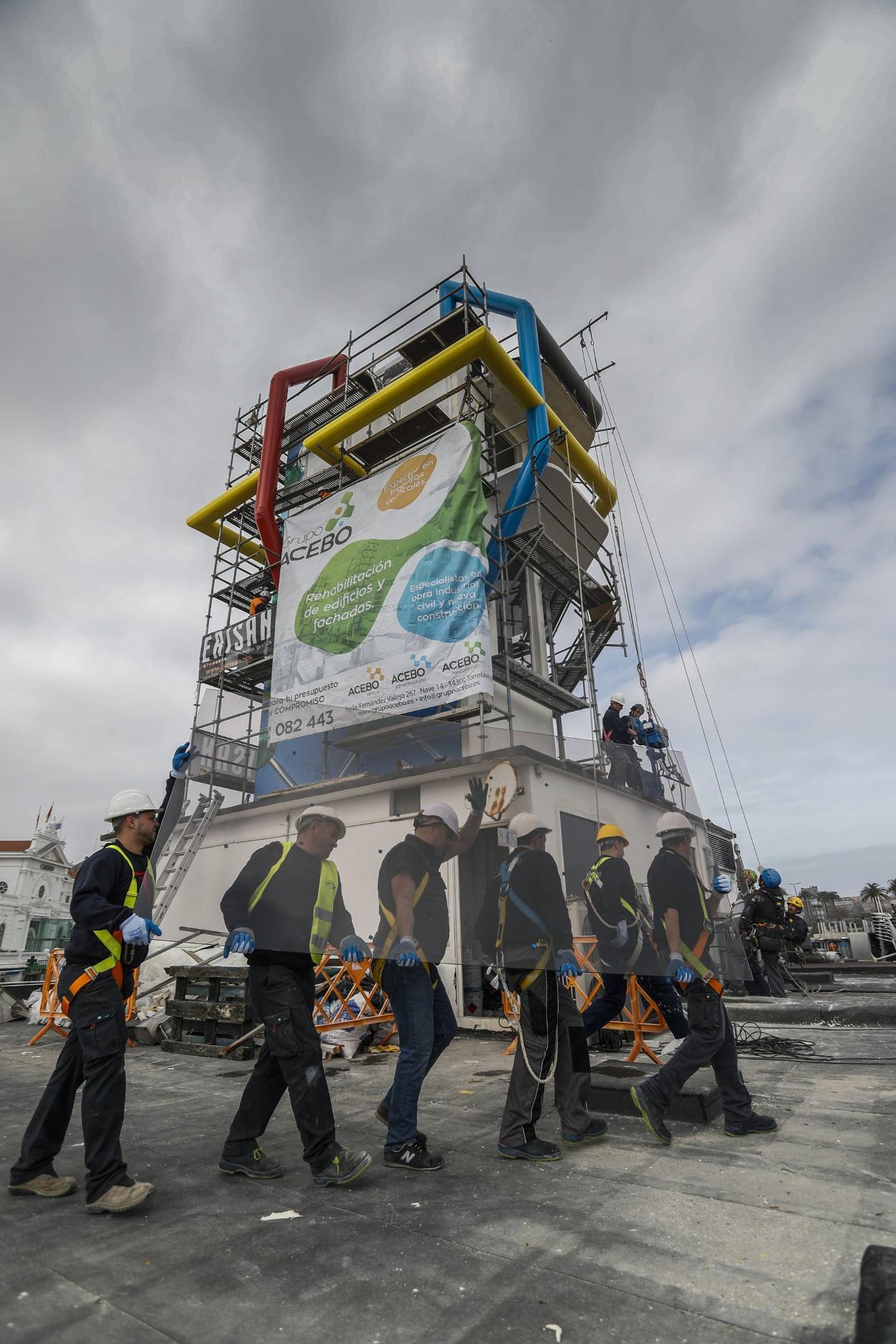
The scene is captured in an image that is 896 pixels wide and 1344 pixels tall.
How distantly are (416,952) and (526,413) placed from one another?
11.6 meters

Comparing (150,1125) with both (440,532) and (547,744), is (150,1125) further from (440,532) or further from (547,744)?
(440,532)

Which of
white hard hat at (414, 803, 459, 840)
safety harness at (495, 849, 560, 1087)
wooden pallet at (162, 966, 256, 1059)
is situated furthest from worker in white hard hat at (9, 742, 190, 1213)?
wooden pallet at (162, 966, 256, 1059)

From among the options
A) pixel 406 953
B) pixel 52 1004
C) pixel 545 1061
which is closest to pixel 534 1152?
pixel 545 1061

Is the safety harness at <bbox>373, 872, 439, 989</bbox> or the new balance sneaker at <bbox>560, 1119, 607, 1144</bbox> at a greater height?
the safety harness at <bbox>373, 872, 439, 989</bbox>

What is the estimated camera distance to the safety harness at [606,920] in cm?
431

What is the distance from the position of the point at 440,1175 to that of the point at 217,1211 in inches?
42.8

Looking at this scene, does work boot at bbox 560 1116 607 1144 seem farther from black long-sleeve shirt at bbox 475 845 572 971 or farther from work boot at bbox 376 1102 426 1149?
black long-sleeve shirt at bbox 475 845 572 971

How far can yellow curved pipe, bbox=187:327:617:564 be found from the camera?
12.4 meters

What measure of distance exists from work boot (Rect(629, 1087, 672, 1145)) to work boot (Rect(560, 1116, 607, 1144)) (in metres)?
0.25

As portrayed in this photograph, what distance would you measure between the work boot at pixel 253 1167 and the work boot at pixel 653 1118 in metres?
2.05

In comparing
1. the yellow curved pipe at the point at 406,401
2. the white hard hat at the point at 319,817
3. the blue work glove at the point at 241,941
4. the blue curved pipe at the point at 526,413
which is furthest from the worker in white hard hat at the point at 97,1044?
the yellow curved pipe at the point at 406,401

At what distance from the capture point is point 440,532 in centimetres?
1113

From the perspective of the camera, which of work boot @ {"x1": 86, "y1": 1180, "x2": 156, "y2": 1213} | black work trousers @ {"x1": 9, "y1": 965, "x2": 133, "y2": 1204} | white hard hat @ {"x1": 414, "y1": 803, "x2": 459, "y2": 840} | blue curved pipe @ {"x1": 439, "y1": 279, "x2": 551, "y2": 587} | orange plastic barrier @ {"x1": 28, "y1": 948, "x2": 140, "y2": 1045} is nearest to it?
work boot @ {"x1": 86, "y1": 1180, "x2": 156, "y2": 1213}

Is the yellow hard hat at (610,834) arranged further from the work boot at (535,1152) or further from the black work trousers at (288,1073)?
A: the black work trousers at (288,1073)
